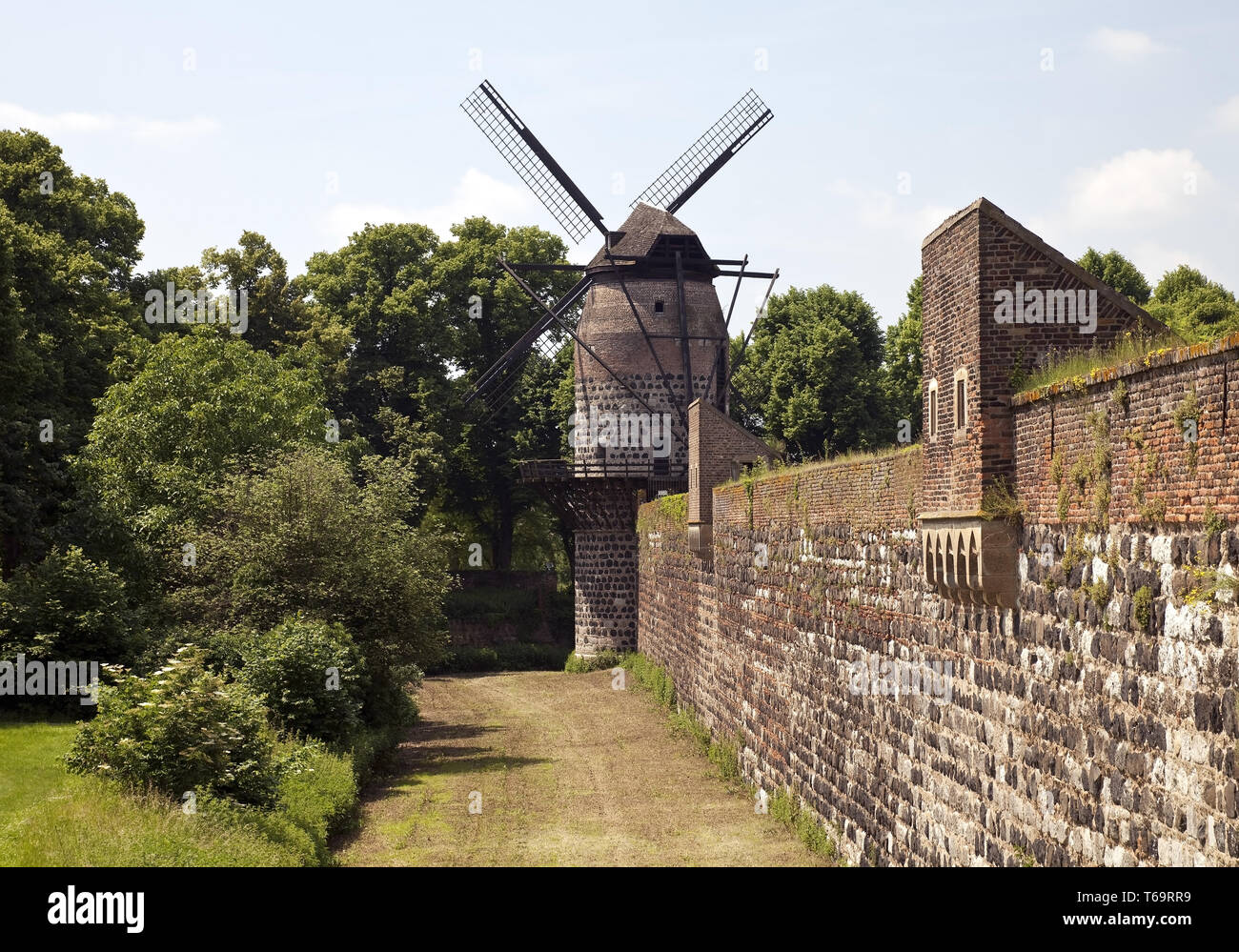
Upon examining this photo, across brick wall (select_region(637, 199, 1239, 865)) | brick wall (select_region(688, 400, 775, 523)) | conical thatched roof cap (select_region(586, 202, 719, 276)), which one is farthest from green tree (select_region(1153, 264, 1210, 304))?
brick wall (select_region(637, 199, 1239, 865))

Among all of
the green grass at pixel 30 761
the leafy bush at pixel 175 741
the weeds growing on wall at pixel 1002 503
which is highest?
the weeds growing on wall at pixel 1002 503

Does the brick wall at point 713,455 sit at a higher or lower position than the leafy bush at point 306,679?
higher

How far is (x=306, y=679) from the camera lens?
22.1 meters

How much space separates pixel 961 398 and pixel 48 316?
25849 millimetres

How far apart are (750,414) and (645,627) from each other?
1579 centimetres

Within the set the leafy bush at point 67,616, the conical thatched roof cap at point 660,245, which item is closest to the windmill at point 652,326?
the conical thatched roof cap at point 660,245

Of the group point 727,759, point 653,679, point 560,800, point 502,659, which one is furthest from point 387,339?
point 560,800

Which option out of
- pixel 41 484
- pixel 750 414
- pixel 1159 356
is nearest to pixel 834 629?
pixel 1159 356

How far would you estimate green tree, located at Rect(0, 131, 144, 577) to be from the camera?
1019 inches

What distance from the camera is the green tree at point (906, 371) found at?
48219 mm

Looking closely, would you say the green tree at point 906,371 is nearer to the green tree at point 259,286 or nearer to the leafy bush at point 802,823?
the green tree at point 259,286

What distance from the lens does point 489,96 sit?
44688mm

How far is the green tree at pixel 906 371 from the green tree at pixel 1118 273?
6271 millimetres

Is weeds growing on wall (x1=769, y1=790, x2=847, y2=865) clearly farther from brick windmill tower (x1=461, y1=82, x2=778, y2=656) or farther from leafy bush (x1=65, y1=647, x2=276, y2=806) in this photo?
brick windmill tower (x1=461, y1=82, x2=778, y2=656)
